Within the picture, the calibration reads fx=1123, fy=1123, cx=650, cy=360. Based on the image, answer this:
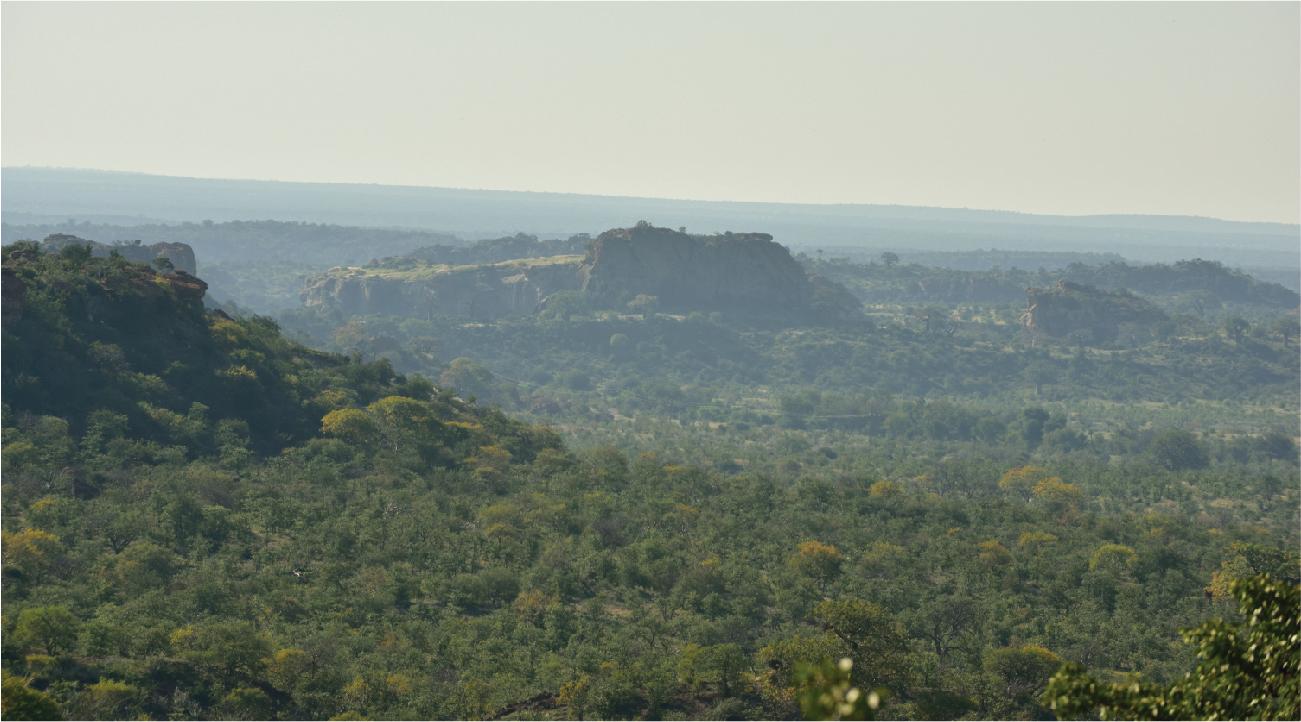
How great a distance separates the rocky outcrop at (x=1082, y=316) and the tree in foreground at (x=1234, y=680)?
605 ft

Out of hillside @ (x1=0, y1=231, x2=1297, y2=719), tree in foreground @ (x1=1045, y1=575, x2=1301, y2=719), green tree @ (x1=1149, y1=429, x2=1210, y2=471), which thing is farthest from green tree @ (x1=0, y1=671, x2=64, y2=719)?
green tree @ (x1=1149, y1=429, x2=1210, y2=471)

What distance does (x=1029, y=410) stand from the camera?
444 ft

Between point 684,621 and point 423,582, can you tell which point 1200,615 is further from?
point 423,582

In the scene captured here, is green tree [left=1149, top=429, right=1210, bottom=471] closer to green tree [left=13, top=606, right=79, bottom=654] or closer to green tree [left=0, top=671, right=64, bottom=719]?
green tree [left=13, top=606, right=79, bottom=654]

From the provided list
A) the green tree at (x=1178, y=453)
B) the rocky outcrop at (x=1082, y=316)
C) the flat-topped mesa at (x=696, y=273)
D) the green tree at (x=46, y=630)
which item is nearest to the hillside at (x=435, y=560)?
the green tree at (x=46, y=630)

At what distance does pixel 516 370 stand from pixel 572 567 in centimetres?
12114

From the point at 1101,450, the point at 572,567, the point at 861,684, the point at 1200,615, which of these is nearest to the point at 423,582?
the point at 572,567

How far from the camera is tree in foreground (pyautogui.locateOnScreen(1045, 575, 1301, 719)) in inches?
599

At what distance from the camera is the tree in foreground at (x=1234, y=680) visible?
49.9ft

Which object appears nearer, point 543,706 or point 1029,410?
point 543,706

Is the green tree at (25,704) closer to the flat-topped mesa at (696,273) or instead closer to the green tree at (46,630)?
the green tree at (46,630)

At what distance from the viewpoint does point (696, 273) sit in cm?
19588

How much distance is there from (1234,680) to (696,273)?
182m

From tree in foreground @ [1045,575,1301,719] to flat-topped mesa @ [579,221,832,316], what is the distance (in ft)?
584
